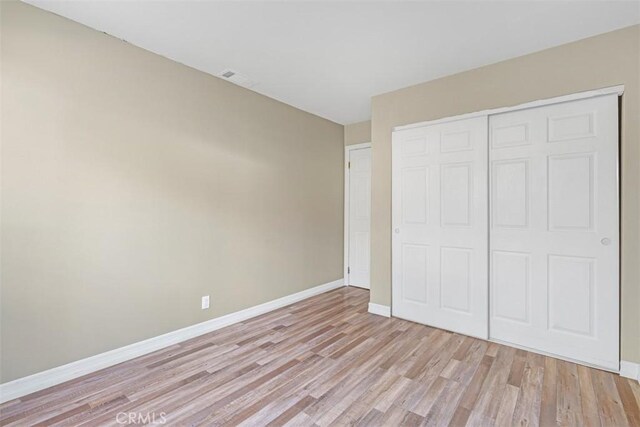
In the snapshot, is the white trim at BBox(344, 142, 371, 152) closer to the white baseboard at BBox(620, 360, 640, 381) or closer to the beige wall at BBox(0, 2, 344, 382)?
the beige wall at BBox(0, 2, 344, 382)

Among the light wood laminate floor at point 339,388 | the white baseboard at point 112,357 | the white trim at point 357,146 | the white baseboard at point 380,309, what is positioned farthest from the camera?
the white trim at point 357,146

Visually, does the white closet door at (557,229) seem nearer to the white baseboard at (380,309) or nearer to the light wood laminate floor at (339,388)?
the light wood laminate floor at (339,388)

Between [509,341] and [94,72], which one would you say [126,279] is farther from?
[509,341]

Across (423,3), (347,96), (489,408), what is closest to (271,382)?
(489,408)

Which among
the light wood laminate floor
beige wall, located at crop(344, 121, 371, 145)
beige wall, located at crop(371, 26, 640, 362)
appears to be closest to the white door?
beige wall, located at crop(344, 121, 371, 145)

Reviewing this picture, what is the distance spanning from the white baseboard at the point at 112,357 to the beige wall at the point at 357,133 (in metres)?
2.73

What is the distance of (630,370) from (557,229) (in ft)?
3.53

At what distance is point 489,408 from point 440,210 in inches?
67.5

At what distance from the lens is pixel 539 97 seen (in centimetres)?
243

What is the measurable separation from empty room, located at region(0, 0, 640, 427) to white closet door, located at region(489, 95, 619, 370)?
0.01 metres

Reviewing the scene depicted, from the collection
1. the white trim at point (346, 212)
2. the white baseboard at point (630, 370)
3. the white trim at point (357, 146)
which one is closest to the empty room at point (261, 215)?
the white baseboard at point (630, 370)

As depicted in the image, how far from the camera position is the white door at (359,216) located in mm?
4453

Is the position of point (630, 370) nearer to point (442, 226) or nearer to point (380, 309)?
point (442, 226)

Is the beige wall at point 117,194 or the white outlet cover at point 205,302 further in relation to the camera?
the white outlet cover at point 205,302
